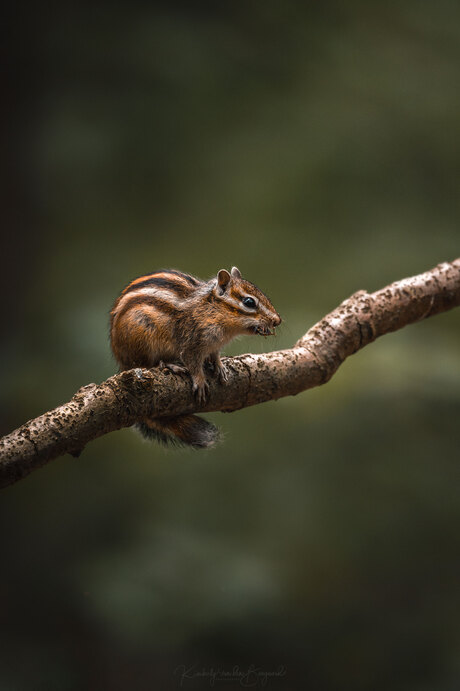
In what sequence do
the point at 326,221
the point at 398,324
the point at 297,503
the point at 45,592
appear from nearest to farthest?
the point at 398,324 < the point at 45,592 < the point at 297,503 < the point at 326,221

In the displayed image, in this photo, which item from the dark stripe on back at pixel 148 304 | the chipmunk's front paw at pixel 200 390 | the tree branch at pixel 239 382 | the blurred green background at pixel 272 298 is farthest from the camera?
the blurred green background at pixel 272 298

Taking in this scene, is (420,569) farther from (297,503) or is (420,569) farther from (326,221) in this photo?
(326,221)

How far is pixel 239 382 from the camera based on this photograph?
2.00 metres

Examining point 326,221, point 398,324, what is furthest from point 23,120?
point 398,324

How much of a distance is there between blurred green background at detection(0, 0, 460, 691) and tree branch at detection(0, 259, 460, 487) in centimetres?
98

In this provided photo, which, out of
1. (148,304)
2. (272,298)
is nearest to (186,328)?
(148,304)

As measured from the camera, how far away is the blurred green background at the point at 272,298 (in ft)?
10.6

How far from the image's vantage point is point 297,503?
3496 mm

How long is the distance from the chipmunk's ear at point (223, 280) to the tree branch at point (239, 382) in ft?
0.69

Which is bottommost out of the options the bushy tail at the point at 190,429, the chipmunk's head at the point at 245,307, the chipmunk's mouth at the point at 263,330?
the bushy tail at the point at 190,429

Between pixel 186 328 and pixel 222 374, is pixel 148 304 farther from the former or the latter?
pixel 222 374

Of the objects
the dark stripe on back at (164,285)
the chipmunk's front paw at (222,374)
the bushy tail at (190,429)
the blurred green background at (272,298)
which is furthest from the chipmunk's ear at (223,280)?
the blurred green background at (272,298)

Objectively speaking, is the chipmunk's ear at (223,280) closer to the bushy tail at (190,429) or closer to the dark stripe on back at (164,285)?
the dark stripe on back at (164,285)

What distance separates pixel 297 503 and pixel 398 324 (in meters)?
1.45
